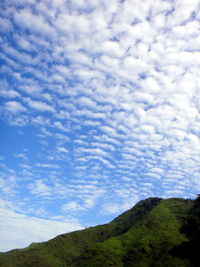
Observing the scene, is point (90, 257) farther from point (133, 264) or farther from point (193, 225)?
point (193, 225)

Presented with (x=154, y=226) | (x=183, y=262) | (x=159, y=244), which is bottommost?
(x=183, y=262)

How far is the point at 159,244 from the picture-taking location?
174m

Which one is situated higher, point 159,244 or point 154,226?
A: point 154,226

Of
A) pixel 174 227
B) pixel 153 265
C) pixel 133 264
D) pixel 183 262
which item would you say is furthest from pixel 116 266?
pixel 174 227

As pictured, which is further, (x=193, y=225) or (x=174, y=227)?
(x=174, y=227)

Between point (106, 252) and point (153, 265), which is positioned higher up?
point (106, 252)

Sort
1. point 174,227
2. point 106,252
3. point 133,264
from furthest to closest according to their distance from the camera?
1. point 174,227
2. point 106,252
3. point 133,264

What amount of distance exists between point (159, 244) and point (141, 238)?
12970 mm

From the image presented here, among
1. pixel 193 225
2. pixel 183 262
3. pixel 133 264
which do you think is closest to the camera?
pixel 183 262

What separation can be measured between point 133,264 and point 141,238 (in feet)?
83.4

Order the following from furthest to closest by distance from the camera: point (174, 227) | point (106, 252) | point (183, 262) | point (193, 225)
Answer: point (174, 227), point (193, 225), point (106, 252), point (183, 262)

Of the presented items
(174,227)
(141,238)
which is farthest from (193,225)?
(141,238)

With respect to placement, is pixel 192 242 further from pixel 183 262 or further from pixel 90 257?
pixel 90 257

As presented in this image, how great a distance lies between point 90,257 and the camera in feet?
555
